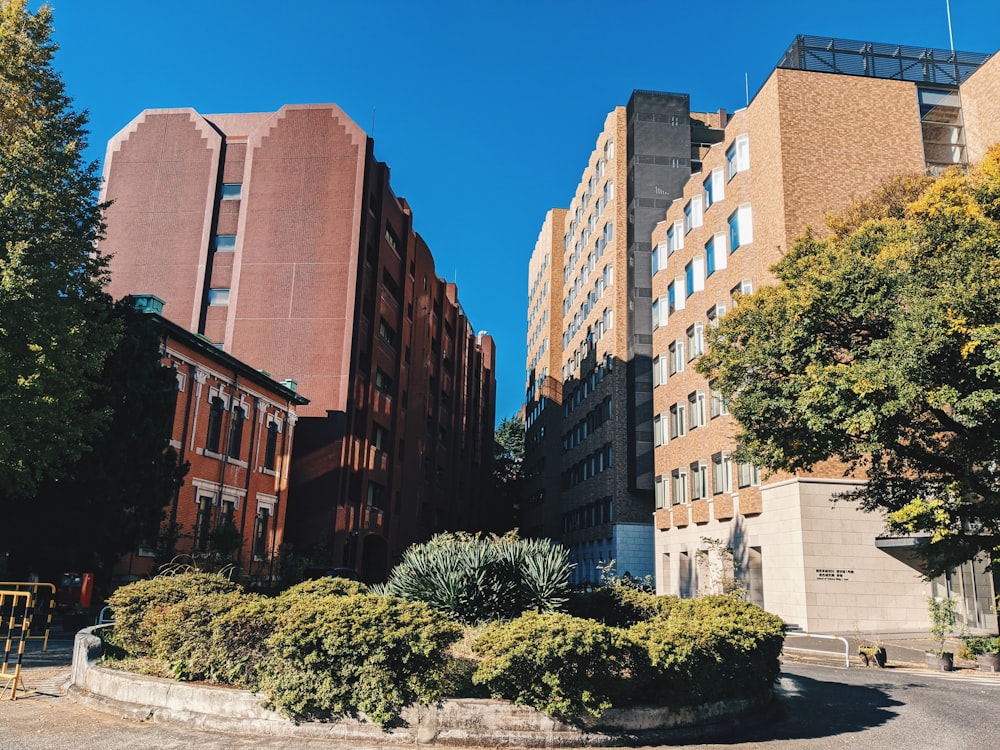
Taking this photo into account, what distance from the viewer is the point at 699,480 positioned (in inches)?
1407

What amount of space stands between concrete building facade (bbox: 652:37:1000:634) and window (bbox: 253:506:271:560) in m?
19.4

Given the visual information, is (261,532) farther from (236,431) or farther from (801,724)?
(801,724)

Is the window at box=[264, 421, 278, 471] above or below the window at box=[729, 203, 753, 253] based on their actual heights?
below

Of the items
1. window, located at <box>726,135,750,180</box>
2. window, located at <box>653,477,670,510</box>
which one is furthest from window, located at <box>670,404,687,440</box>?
window, located at <box>726,135,750,180</box>

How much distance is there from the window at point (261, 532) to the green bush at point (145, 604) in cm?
2154

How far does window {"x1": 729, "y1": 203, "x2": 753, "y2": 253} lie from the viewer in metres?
32.1

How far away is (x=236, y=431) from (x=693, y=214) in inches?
965

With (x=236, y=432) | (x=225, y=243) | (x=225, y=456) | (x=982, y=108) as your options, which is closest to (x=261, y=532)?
(x=225, y=456)

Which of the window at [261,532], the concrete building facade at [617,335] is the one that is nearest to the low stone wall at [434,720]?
the window at [261,532]

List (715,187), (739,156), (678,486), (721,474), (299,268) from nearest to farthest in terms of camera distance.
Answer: (721,474) < (739,156) < (715,187) < (678,486) < (299,268)

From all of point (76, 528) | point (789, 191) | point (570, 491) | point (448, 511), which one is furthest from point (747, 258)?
point (448, 511)

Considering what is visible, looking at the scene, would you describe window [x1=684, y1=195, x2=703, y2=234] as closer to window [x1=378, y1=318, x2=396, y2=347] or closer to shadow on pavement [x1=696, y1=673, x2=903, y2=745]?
window [x1=378, y1=318, x2=396, y2=347]

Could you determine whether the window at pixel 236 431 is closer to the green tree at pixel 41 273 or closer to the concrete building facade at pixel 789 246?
the green tree at pixel 41 273

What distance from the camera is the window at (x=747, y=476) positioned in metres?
29.7
